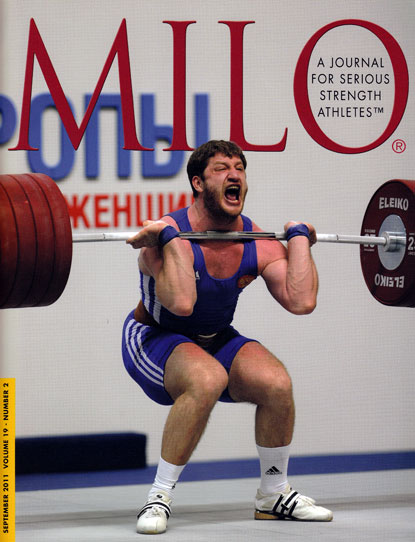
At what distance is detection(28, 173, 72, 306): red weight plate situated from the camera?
9.75 ft

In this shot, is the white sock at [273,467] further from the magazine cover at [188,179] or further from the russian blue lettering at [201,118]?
the russian blue lettering at [201,118]

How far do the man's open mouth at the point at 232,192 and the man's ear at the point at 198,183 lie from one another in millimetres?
88

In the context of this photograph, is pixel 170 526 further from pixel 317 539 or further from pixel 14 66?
pixel 14 66

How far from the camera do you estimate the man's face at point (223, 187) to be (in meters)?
3.15

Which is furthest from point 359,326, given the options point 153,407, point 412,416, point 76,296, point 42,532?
point 42,532

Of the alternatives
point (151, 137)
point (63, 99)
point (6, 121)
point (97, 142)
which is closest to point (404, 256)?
point (151, 137)

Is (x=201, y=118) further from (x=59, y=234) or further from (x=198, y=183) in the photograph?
(x=59, y=234)

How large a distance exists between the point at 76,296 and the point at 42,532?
1.61m

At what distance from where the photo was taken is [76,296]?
4.45 metres

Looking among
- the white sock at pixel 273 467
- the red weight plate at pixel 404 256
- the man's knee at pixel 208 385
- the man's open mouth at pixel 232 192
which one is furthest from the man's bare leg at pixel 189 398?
the red weight plate at pixel 404 256

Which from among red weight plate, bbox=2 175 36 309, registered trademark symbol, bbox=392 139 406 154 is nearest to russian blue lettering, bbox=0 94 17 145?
red weight plate, bbox=2 175 36 309

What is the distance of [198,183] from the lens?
3.21 metres

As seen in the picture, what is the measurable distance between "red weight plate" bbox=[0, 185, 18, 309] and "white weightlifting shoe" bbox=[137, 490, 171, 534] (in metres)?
0.79

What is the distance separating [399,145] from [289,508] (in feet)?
6.97
